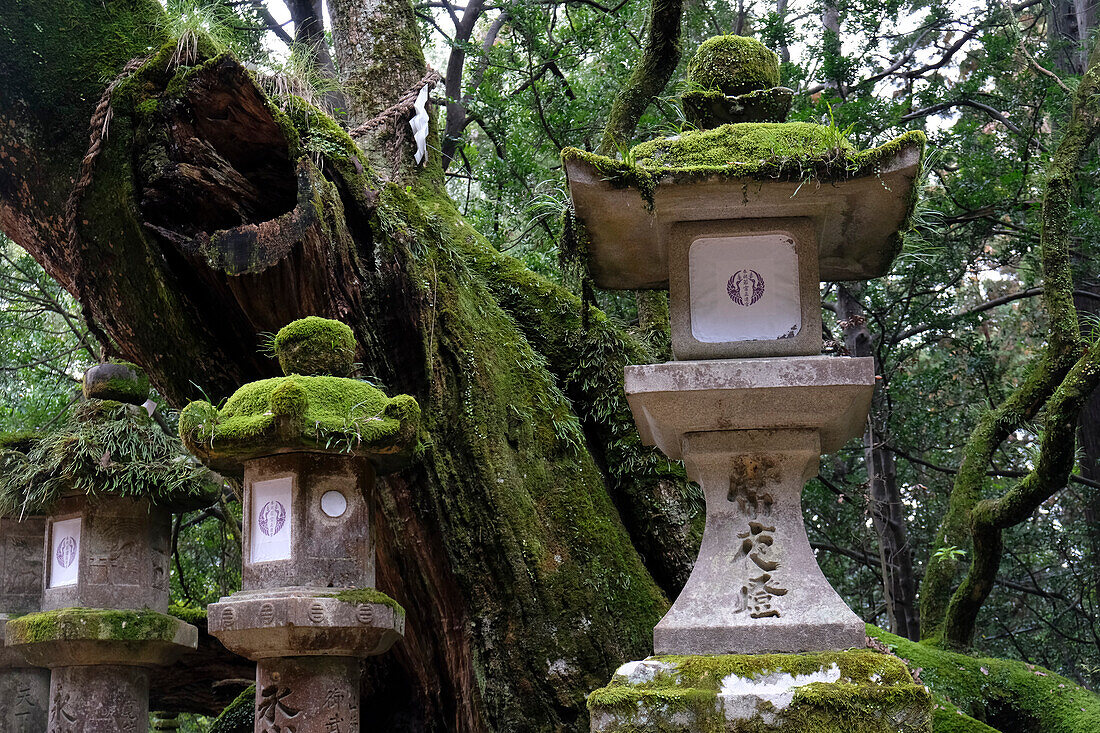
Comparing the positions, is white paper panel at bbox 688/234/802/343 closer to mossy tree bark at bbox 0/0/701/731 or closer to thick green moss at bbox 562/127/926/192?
thick green moss at bbox 562/127/926/192

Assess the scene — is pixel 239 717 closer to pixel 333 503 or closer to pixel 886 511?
pixel 333 503

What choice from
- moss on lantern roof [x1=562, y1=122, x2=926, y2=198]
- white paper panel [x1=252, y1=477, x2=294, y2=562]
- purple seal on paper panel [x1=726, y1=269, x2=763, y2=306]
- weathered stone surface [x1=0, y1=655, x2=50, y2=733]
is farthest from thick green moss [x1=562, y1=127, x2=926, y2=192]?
weathered stone surface [x1=0, y1=655, x2=50, y2=733]

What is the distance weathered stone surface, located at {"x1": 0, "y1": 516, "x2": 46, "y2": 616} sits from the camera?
500 cm

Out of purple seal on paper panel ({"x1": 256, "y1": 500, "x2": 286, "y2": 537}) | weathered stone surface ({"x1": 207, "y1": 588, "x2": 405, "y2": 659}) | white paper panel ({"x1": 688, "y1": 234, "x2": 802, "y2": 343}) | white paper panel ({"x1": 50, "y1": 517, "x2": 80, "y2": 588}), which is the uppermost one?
white paper panel ({"x1": 688, "y1": 234, "x2": 802, "y2": 343})

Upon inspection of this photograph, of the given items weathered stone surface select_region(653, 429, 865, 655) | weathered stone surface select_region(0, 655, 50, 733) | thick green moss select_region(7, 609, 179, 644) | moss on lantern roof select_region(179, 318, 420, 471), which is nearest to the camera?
weathered stone surface select_region(653, 429, 865, 655)

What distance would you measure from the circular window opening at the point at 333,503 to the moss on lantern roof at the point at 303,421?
0.19m

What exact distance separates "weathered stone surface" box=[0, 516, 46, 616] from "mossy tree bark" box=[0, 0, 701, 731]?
141 cm

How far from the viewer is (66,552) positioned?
15.0 ft

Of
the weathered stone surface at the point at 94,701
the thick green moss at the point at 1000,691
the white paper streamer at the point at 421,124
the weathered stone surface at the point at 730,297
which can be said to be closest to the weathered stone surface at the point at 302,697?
the weathered stone surface at the point at 94,701

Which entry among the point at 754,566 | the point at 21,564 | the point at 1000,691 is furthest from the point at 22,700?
the point at 1000,691

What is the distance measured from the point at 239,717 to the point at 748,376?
13.1 feet

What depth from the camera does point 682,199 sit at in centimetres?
331

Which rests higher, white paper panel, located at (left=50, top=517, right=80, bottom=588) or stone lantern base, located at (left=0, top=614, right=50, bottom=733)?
white paper panel, located at (left=50, top=517, right=80, bottom=588)

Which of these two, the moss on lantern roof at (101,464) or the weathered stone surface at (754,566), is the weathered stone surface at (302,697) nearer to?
the weathered stone surface at (754,566)
